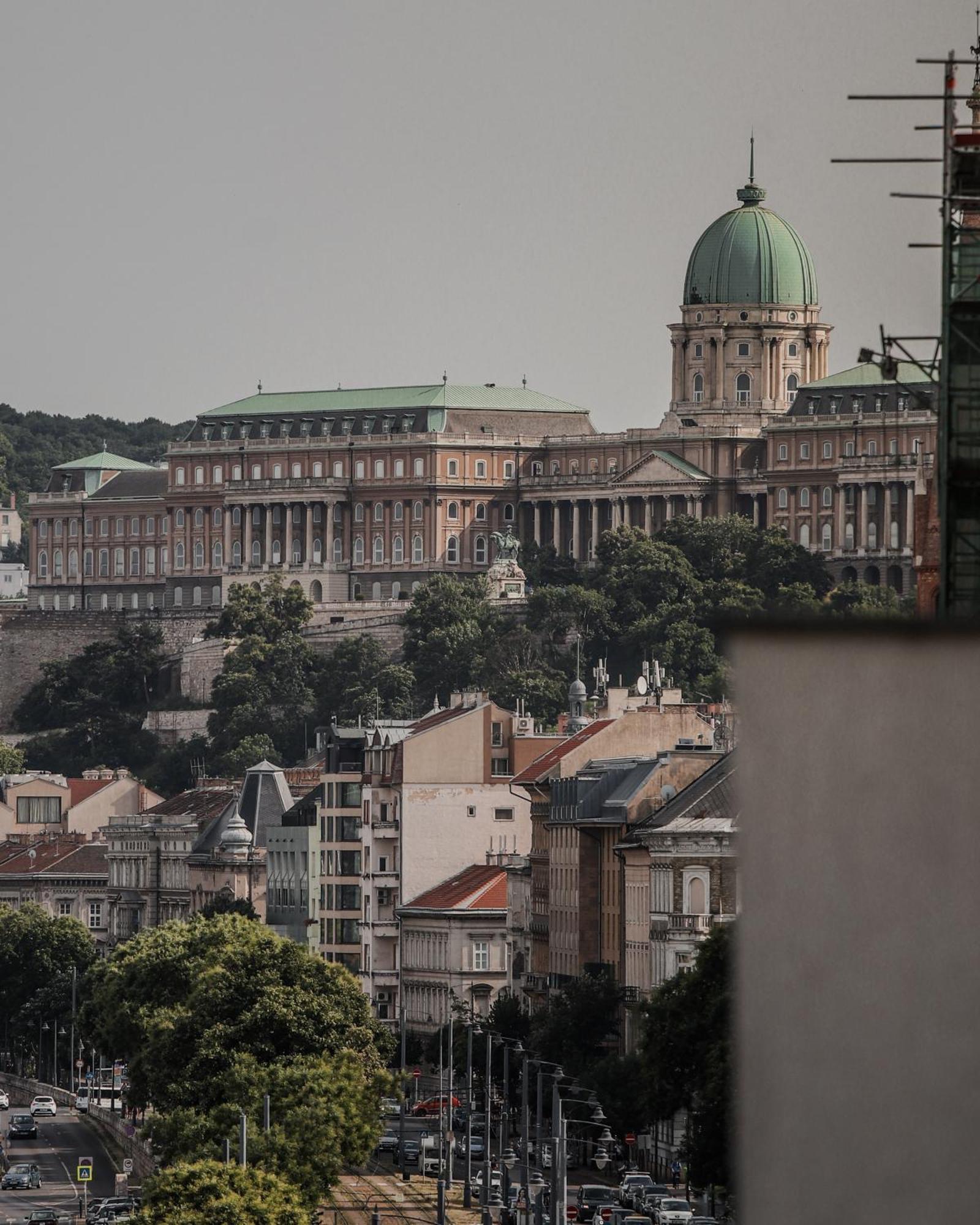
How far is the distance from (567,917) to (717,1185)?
4403 centimetres

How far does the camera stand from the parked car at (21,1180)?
3546 inches

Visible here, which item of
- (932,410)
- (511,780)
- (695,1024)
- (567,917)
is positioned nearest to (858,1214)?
(932,410)

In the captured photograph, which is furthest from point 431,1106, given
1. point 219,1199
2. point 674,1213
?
point 674,1213

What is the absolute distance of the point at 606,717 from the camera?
136500mm

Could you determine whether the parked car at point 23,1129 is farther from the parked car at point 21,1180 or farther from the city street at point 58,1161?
the parked car at point 21,1180

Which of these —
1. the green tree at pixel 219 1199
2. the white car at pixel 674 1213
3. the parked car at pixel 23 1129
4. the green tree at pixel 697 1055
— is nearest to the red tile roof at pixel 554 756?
the parked car at pixel 23 1129

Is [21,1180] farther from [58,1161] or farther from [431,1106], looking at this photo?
[431,1106]

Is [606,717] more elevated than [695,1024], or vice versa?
[606,717]

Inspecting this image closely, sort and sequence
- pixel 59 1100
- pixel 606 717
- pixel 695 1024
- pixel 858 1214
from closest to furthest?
pixel 858 1214, pixel 695 1024, pixel 59 1100, pixel 606 717

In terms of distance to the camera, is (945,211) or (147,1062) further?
(147,1062)

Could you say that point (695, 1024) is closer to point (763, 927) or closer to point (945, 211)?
point (945, 211)

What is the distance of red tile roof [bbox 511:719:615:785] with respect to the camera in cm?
11738

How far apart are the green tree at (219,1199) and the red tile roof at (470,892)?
53836 millimetres

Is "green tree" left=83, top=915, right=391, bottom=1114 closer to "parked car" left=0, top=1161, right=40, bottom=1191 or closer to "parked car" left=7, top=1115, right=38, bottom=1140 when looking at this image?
"parked car" left=0, top=1161, right=40, bottom=1191
